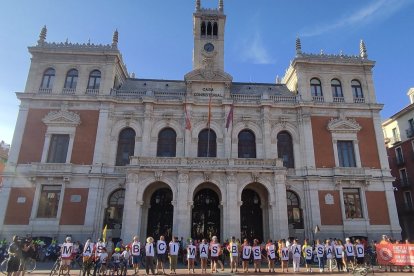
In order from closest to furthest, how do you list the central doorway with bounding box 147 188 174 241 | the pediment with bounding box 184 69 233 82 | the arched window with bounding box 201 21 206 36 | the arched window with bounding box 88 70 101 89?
the central doorway with bounding box 147 188 174 241, the arched window with bounding box 88 70 101 89, the pediment with bounding box 184 69 233 82, the arched window with bounding box 201 21 206 36

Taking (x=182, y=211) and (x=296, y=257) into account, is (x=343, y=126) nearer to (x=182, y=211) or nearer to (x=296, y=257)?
(x=296, y=257)

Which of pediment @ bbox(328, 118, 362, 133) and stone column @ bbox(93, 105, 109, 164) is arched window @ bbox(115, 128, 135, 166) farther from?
pediment @ bbox(328, 118, 362, 133)

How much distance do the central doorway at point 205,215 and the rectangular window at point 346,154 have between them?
12.1 m

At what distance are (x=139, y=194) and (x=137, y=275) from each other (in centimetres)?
865

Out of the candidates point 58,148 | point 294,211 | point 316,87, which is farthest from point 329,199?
point 58,148

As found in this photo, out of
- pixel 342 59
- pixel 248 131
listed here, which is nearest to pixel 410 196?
pixel 342 59

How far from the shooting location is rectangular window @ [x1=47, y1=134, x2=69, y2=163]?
26984 millimetres

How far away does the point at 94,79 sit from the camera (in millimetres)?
29953

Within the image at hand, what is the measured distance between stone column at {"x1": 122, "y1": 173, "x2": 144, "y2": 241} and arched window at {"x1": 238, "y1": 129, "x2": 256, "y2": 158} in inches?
395

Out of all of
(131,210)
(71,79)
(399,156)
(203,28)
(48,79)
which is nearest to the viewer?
(131,210)

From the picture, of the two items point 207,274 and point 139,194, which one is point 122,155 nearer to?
point 139,194

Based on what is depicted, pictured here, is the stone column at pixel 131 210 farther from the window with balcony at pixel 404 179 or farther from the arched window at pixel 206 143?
the window with balcony at pixel 404 179

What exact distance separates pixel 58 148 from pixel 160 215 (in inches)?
431

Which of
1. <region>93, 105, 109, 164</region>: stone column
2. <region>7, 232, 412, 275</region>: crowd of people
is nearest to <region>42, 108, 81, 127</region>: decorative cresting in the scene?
<region>93, 105, 109, 164</region>: stone column
